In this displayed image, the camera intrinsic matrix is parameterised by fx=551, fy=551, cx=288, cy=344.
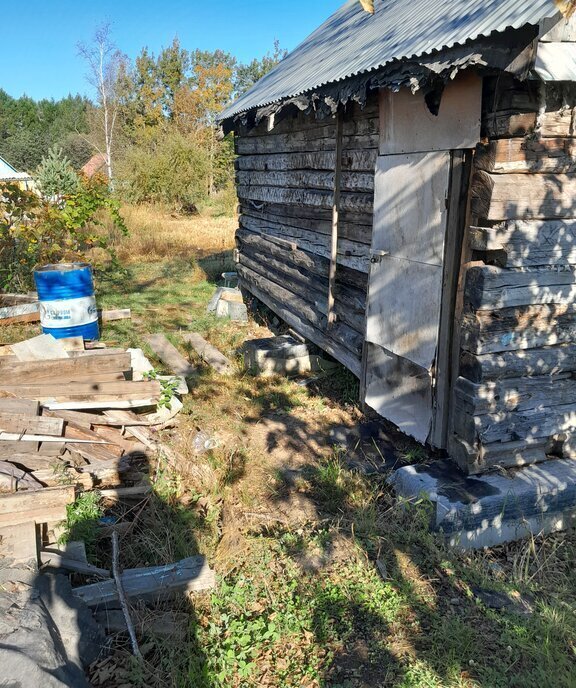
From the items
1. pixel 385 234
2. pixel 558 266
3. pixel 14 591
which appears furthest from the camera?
pixel 385 234

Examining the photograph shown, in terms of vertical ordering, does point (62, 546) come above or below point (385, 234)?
below

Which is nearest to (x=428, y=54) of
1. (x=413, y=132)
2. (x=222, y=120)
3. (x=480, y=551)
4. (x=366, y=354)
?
(x=413, y=132)

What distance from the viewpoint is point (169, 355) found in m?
7.25

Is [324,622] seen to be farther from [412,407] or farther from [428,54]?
[428,54]

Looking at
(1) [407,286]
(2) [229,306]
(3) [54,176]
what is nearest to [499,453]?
(1) [407,286]

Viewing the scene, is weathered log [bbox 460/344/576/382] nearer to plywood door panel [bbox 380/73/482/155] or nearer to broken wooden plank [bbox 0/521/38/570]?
plywood door panel [bbox 380/73/482/155]

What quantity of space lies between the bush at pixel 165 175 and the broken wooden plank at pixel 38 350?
18.9 metres

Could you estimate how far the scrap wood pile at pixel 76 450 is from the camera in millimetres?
3135

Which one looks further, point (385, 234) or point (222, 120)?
point (222, 120)

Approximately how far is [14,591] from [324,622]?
161cm

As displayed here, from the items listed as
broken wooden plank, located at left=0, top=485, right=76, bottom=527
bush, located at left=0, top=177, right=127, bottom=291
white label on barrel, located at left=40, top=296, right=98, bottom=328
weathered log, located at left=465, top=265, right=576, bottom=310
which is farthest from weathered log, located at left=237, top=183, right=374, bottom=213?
broken wooden plank, located at left=0, top=485, right=76, bottom=527

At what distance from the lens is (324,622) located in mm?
3066

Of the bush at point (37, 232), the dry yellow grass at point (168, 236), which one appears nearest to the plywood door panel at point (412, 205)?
the bush at point (37, 232)

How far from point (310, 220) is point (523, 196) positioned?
3438mm
